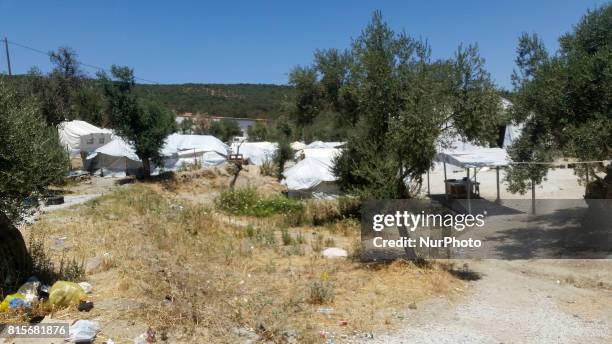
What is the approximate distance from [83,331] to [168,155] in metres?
24.8

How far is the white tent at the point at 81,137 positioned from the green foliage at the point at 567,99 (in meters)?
24.8

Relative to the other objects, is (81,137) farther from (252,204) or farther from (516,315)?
(516,315)

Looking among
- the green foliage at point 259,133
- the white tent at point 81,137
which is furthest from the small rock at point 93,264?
the green foliage at point 259,133

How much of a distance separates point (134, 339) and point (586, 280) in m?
8.06

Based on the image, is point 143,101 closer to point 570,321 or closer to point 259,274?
point 259,274

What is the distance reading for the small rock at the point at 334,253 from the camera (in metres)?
10.6

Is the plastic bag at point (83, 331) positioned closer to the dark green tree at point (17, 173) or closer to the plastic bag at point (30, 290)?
the plastic bag at point (30, 290)

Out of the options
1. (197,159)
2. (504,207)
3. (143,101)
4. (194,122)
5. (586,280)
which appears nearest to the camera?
(586,280)

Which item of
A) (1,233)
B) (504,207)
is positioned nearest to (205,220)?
(1,233)

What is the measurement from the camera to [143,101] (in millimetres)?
23906

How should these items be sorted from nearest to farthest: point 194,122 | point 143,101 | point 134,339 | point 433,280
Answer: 1. point 134,339
2. point 433,280
3. point 143,101
4. point 194,122

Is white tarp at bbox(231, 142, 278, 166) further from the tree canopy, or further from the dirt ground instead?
the tree canopy

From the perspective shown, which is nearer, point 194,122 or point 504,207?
point 504,207

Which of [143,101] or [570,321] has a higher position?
[143,101]
